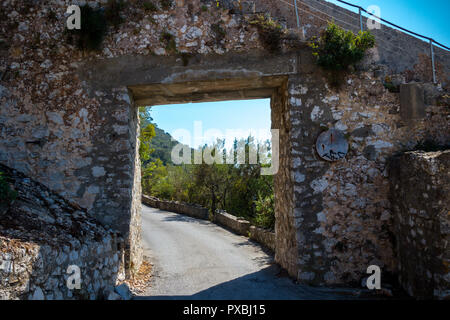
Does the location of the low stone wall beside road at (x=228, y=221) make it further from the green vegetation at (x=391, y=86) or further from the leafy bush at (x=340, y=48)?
the leafy bush at (x=340, y=48)

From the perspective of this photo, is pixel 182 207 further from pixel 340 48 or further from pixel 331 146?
pixel 340 48

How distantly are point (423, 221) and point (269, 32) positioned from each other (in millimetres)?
3534

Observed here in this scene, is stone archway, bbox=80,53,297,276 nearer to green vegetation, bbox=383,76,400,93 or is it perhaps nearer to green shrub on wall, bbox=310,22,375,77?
green shrub on wall, bbox=310,22,375,77

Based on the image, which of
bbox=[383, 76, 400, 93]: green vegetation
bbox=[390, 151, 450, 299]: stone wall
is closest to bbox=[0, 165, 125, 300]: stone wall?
bbox=[390, 151, 450, 299]: stone wall

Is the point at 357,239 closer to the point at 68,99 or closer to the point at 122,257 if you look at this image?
the point at 122,257

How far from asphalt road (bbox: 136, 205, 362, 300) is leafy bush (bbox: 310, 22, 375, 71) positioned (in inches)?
137

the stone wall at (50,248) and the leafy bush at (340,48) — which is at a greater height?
the leafy bush at (340,48)

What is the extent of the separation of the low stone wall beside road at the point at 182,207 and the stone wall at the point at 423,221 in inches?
420

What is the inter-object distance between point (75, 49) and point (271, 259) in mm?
5503

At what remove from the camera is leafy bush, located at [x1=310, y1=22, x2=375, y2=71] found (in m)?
5.30

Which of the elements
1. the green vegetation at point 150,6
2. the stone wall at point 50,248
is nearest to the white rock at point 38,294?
the stone wall at point 50,248

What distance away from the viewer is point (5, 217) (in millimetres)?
3869

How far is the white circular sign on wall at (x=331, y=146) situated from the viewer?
5281mm
